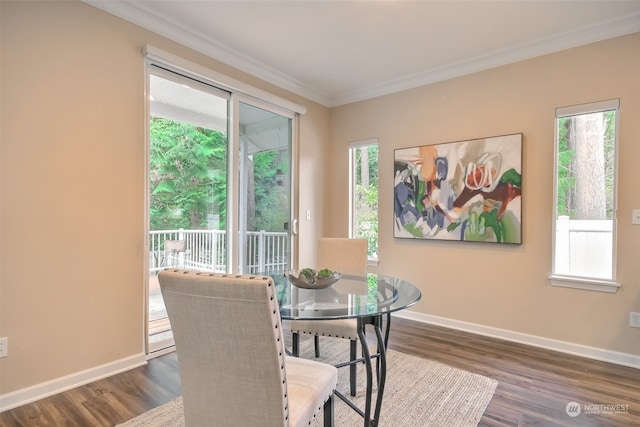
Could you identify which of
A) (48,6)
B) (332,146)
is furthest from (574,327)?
(48,6)

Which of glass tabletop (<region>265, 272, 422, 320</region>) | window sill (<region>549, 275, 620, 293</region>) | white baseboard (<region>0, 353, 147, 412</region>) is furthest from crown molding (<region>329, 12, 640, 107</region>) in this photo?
white baseboard (<region>0, 353, 147, 412</region>)

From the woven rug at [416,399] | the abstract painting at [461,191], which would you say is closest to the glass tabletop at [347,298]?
the woven rug at [416,399]

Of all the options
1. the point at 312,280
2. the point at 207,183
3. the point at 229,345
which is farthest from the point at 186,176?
the point at 229,345

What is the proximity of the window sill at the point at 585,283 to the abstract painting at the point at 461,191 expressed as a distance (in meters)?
0.44

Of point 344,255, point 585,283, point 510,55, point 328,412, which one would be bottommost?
point 328,412

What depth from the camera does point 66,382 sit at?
85.7 inches

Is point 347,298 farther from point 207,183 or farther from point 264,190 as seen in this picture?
point 264,190

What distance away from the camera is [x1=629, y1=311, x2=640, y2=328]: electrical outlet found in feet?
8.37

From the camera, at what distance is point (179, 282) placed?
45.2 inches

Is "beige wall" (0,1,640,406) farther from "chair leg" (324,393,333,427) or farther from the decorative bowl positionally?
"chair leg" (324,393,333,427)

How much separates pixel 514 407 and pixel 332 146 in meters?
3.33

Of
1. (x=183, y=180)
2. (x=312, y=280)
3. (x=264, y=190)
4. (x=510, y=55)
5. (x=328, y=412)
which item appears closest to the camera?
(x=328, y=412)

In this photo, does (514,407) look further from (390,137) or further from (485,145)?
(390,137)

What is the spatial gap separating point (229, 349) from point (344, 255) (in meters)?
1.71
